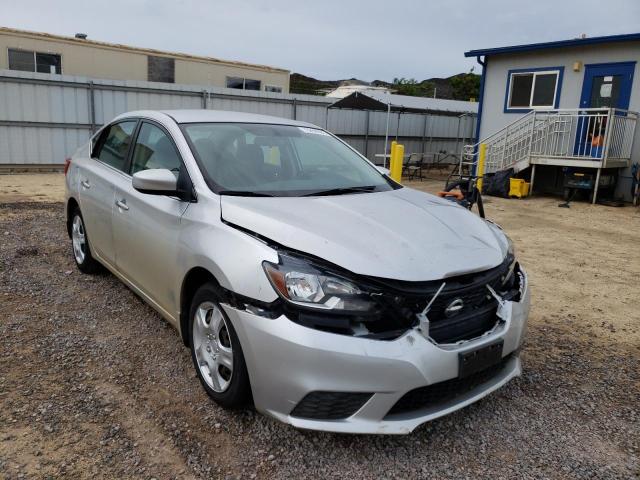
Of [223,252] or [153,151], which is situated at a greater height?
[153,151]

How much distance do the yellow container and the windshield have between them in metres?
9.40

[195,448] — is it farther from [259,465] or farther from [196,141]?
[196,141]

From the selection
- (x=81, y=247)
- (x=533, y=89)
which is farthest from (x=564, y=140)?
(x=81, y=247)

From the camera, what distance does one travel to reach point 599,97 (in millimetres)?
12594

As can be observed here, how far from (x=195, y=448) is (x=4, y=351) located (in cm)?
173

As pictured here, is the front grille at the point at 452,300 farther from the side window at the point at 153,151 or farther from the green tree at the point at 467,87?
the green tree at the point at 467,87

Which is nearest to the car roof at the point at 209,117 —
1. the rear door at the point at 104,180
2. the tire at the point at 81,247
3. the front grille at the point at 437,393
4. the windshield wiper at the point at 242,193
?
the rear door at the point at 104,180

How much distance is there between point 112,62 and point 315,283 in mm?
17098

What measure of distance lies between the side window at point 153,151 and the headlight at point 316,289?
1.32m

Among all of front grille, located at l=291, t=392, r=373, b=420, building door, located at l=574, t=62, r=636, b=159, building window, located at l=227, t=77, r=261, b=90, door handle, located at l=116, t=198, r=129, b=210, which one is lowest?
front grille, located at l=291, t=392, r=373, b=420

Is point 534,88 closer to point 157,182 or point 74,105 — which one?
point 74,105

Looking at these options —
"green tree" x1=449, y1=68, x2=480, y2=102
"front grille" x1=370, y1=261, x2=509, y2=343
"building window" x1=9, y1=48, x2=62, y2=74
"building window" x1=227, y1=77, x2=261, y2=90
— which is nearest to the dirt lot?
"front grille" x1=370, y1=261, x2=509, y2=343

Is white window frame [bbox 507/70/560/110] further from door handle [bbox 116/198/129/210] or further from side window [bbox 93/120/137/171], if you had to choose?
door handle [bbox 116/198/129/210]

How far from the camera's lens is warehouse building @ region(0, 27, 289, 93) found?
51.3 feet
